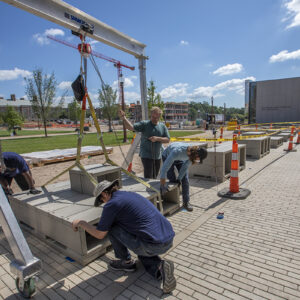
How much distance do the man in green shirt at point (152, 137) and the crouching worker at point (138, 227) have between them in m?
2.16

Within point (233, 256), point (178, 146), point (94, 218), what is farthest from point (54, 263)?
point (178, 146)

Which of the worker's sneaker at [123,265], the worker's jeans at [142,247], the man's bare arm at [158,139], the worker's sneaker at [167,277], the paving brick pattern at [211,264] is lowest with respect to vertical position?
the paving brick pattern at [211,264]

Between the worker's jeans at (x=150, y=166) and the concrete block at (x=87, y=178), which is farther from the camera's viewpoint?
the worker's jeans at (x=150, y=166)

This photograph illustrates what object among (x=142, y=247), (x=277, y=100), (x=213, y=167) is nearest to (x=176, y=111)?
(x=277, y=100)

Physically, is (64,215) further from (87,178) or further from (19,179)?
(19,179)

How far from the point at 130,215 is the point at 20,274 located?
1241 millimetres

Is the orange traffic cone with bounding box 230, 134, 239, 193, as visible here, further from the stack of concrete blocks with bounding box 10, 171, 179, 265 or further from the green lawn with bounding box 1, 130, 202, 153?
the green lawn with bounding box 1, 130, 202, 153

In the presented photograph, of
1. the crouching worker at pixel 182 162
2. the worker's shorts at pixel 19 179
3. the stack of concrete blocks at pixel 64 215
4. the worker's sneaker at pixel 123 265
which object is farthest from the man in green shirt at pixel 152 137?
the worker's shorts at pixel 19 179

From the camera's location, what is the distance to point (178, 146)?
427 cm

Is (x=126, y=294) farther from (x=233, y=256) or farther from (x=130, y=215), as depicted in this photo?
(x=233, y=256)

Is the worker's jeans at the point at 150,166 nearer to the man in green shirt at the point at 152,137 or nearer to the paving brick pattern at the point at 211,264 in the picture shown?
the man in green shirt at the point at 152,137

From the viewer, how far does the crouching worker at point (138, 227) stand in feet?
7.69

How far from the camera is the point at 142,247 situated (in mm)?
2434

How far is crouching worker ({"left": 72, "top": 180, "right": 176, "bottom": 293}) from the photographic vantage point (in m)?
2.34
